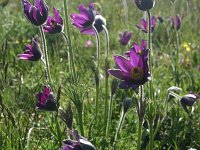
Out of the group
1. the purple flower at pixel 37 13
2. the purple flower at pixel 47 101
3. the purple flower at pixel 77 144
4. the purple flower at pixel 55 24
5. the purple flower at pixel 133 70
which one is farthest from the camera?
the purple flower at pixel 55 24

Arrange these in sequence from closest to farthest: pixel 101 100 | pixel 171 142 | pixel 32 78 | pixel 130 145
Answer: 1. pixel 130 145
2. pixel 171 142
3. pixel 101 100
4. pixel 32 78

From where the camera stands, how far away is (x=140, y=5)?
2002 mm

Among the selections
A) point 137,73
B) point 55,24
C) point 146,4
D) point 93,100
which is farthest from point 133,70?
point 93,100

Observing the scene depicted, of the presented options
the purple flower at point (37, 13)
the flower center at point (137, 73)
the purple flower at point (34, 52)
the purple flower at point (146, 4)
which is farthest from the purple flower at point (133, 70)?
the purple flower at point (34, 52)

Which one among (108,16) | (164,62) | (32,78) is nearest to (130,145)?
(32,78)

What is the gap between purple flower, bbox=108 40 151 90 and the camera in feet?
5.70

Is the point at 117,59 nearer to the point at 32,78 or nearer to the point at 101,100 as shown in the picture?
the point at 101,100

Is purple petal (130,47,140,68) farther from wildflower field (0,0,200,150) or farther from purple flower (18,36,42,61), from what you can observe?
purple flower (18,36,42,61)

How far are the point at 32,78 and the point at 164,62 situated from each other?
1.42 metres

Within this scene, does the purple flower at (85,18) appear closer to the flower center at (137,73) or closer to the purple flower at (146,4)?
the purple flower at (146,4)

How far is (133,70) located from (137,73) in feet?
0.11

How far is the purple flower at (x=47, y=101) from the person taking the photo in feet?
6.05

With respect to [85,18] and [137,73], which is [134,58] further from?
[85,18]

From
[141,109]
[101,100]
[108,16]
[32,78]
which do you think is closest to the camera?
[141,109]
